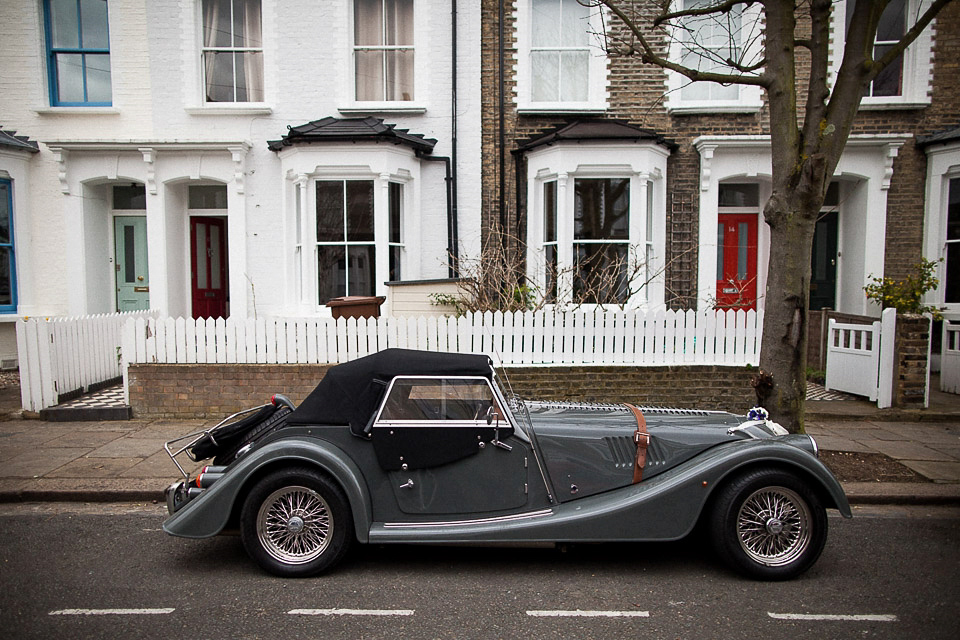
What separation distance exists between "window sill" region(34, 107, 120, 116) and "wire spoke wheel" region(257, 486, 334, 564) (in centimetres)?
936

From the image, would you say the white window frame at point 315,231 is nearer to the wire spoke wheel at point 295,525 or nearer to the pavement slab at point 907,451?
the wire spoke wheel at point 295,525

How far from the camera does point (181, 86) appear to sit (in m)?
10.4

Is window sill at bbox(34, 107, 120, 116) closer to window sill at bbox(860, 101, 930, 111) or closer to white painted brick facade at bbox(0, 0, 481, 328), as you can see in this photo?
white painted brick facade at bbox(0, 0, 481, 328)

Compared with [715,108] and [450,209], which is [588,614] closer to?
[450,209]

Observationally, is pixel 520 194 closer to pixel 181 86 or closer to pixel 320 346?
pixel 320 346

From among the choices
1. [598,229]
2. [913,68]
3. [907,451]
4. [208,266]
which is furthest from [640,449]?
[913,68]

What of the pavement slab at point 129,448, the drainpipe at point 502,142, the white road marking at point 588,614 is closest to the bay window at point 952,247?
the drainpipe at point 502,142

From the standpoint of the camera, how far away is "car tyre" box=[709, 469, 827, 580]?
3.62 meters

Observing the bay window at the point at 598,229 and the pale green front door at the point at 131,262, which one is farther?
the pale green front door at the point at 131,262

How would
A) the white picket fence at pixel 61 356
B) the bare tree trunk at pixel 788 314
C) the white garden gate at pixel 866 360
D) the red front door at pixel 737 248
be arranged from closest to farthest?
the bare tree trunk at pixel 788 314 < the white picket fence at pixel 61 356 < the white garden gate at pixel 866 360 < the red front door at pixel 737 248

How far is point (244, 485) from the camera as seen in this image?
369 cm

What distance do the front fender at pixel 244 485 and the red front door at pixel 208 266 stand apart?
820 centimetres

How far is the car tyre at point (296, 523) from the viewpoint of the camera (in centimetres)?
366

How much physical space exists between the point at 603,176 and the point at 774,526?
7.38m
